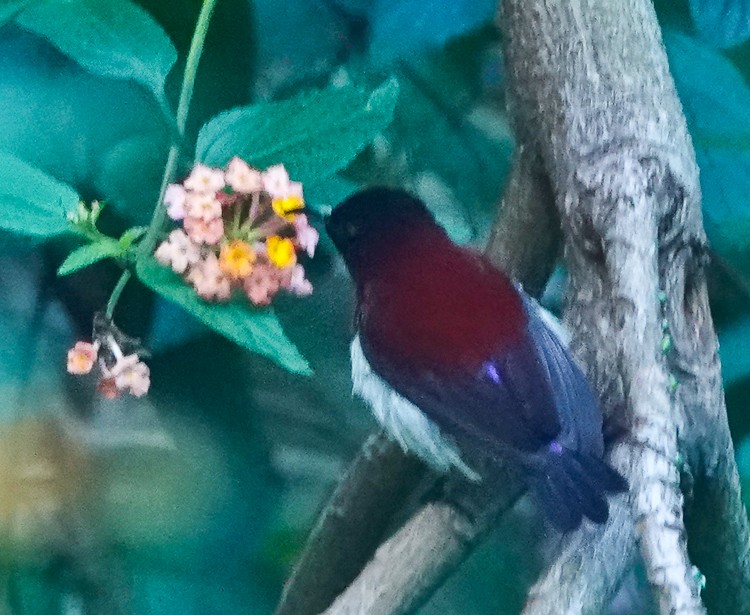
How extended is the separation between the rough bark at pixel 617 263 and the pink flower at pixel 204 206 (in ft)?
1.00

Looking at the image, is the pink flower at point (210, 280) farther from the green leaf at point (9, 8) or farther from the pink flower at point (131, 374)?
the green leaf at point (9, 8)

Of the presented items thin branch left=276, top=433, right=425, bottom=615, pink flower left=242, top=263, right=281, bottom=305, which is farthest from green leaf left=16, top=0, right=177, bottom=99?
thin branch left=276, top=433, right=425, bottom=615

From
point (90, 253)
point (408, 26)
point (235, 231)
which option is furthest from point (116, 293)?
point (408, 26)

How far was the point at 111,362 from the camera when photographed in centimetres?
82

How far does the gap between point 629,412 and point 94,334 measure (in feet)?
1.74

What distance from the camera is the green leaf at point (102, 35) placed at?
2.53 feet

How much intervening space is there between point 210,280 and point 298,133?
0.17 meters

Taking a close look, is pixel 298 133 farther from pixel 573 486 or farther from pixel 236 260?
pixel 573 486

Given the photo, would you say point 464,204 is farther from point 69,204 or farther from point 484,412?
point 69,204

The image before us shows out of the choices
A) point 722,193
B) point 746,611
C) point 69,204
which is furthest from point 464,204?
point 746,611

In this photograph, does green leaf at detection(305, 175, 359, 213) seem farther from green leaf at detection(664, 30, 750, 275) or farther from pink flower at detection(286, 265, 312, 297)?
green leaf at detection(664, 30, 750, 275)

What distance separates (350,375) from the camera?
0.86 metres

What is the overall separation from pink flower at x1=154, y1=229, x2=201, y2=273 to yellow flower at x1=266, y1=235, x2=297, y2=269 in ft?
0.22

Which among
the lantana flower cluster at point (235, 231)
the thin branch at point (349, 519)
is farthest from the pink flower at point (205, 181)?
the thin branch at point (349, 519)
